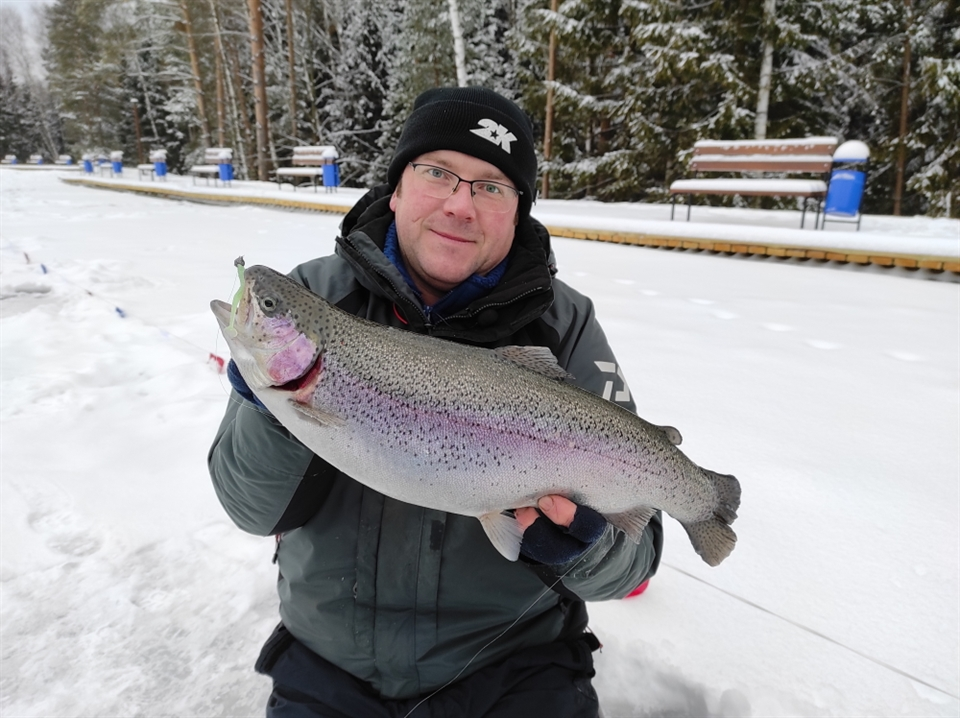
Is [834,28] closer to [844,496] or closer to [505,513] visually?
[844,496]

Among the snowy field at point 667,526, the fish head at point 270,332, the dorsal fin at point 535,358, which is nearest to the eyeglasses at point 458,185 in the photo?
the dorsal fin at point 535,358

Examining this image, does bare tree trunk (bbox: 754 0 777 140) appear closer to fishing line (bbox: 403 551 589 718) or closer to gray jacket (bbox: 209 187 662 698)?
gray jacket (bbox: 209 187 662 698)

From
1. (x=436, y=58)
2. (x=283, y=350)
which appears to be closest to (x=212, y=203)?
(x=436, y=58)

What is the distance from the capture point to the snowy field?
72.0 inches

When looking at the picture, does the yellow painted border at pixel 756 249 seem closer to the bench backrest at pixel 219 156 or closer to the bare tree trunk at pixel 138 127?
the bench backrest at pixel 219 156

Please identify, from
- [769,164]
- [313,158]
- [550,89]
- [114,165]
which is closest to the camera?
[769,164]

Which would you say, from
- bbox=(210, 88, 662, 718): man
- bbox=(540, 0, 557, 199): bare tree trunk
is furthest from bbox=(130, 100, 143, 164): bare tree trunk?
bbox=(210, 88, 662, 718): man

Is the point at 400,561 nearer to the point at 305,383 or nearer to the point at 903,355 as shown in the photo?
the point at 305,383

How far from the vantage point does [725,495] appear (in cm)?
150

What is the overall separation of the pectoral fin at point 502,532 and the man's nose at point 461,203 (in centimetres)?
88

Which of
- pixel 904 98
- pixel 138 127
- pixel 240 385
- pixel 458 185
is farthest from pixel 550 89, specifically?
pixel 138 127

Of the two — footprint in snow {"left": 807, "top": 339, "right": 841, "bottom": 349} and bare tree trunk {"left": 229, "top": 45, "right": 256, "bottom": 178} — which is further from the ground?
bare tree trunk {"left": 229, "top": 45, "right": 256, "bottom": 178}

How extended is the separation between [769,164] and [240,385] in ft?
33.1

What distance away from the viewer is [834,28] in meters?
12.7
